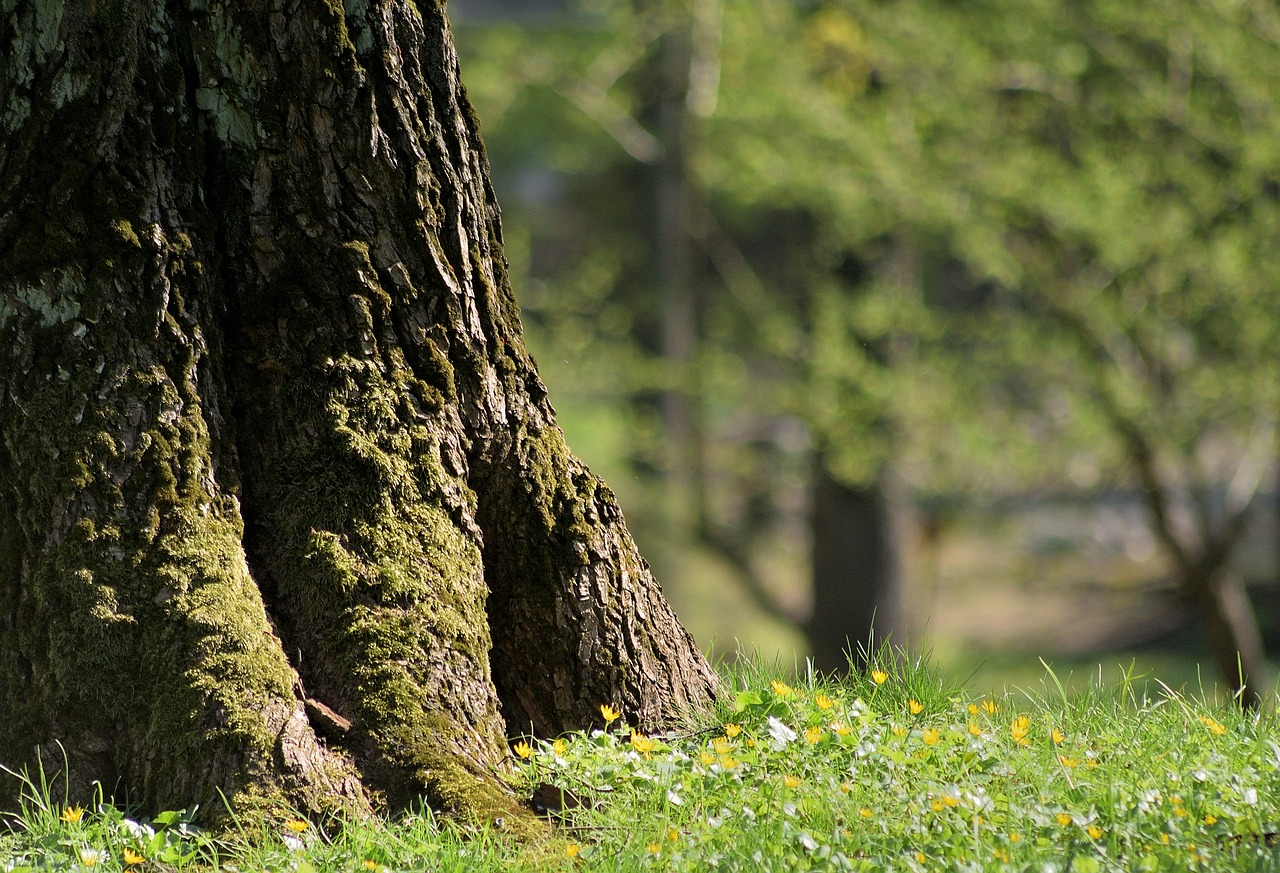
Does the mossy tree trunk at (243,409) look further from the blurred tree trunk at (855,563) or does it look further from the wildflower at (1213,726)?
the blurred tree trunk at (855,563)

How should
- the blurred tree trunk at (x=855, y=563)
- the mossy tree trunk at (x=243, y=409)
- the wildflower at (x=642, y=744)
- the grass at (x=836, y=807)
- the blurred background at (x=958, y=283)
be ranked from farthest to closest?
the blurred tree trunk at (x=855, y=563)
the blurred background at (x=958, y=283)
the wildflower at (x=642, y=744)
the mossy tree trunk at (x=243, y=409)
the grass at (x=836, y=807)

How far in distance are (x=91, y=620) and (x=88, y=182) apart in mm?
929

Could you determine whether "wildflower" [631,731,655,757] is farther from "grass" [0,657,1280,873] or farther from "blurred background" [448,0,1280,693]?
"blurred background" [448,0,1280,693]

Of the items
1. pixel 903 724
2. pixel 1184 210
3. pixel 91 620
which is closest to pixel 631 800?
pixel 903 724

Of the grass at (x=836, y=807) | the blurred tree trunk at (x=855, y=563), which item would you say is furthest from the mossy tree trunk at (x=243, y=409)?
the blurred tree trunk at (x=855, y=563)

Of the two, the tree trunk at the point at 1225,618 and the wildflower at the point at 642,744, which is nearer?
the wildflower at the point at 642,744

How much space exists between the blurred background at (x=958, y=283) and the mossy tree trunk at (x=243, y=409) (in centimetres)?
441

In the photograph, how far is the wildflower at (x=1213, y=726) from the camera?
8.89ft

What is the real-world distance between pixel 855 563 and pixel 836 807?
8.66m

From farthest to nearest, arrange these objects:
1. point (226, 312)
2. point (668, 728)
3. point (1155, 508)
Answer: point (1155, 508)
point (668, 728)
point (226, 312)

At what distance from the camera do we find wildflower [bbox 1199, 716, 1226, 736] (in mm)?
2709

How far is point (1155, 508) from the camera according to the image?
8.70m

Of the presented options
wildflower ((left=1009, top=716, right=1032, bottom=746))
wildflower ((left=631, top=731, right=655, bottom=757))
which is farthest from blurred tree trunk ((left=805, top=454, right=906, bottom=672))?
wildflower ((left=631, top=731, right=655, bottom=757))

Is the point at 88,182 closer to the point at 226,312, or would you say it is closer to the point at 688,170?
the point at 226,312
